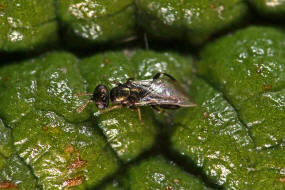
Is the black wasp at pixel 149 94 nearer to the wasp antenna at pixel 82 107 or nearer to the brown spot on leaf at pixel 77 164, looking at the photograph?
the wasp antenna at pixel 82 107

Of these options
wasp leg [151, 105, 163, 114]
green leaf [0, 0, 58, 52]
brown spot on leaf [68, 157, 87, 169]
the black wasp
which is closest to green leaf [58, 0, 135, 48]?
green leaf [0, 0, 58, 52]

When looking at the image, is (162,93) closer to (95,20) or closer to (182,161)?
(182,161)

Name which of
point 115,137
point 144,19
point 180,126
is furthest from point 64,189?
point 144,19

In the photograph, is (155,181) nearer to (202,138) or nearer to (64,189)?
(202,138)

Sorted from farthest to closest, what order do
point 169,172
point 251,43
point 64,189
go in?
1. point 251,43
2. point 169,172
3. point 64,189

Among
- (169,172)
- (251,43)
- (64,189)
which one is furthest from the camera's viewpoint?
(251,43)

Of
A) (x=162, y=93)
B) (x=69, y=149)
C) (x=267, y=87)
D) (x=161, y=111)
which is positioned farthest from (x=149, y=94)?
(x=267, y=87)
